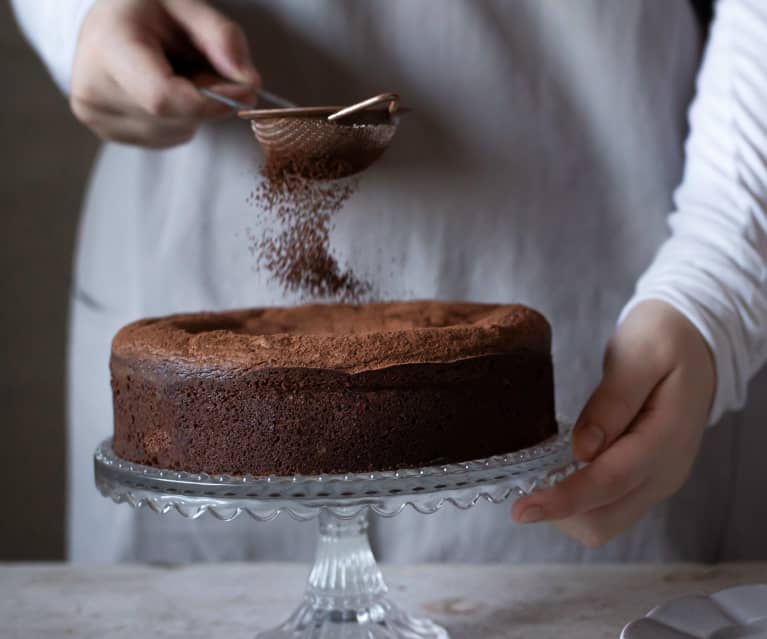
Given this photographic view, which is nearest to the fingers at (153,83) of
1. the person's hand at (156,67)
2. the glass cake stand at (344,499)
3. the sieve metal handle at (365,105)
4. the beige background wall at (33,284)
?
the person's hand at (156,67)

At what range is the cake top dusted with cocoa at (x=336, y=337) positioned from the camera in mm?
819

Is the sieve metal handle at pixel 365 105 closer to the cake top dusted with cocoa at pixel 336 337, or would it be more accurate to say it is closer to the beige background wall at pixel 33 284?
the cake top dusted with cocoa at pixel 336 337

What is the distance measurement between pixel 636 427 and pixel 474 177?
0.42 meters

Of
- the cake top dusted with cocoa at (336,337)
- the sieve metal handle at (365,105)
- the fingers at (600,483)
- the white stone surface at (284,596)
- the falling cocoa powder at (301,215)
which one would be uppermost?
the sieve metal handle at (365,105)

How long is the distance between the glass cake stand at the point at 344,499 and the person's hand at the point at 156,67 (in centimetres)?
35

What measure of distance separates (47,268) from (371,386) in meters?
1.72

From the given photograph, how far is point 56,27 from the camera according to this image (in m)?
1.23

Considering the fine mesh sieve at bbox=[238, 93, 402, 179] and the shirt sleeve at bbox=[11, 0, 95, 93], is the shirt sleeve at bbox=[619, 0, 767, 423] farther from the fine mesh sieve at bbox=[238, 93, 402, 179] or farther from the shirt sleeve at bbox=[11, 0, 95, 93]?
the shirt sleeve at bbox=[11, 0, 95, 93]

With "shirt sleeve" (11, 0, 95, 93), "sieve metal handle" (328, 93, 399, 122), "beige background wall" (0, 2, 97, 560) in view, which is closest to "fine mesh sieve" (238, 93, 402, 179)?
"sieve metal handle" (328, 93, 399, 122)

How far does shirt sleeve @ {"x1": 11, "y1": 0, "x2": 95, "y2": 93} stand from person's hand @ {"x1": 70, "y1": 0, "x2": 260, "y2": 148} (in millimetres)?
90

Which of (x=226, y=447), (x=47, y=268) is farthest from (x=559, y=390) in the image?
(x=47, y=268)

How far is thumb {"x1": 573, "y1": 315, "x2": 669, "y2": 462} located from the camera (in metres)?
0.93

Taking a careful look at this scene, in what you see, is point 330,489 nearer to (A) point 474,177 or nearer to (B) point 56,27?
(A) point 474,177

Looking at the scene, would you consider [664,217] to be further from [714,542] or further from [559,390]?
[714,542]
